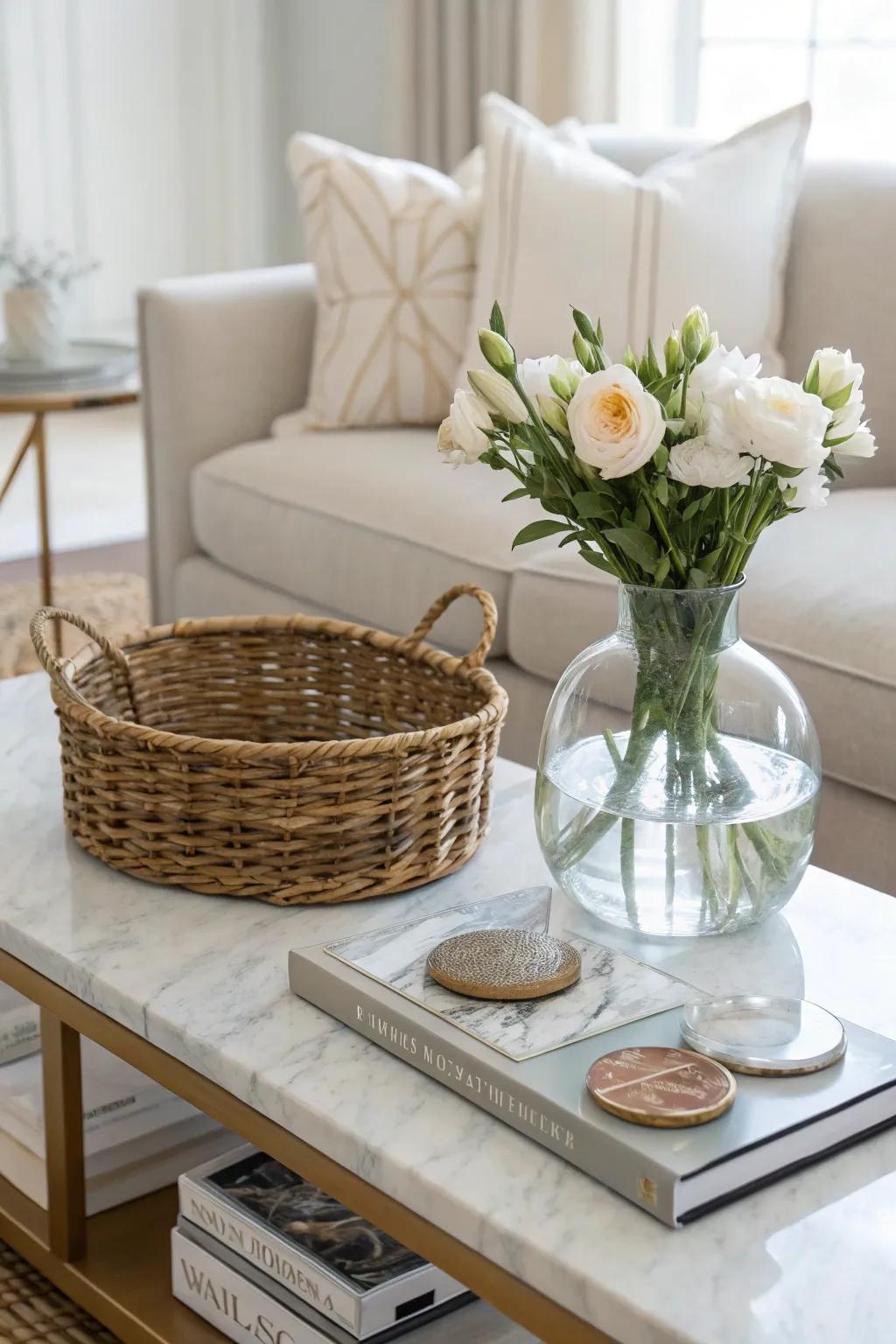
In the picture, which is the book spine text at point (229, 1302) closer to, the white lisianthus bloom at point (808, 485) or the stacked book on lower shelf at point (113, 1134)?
the stacked book on lower shelf at point (113, 1134)

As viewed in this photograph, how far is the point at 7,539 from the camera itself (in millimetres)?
3791

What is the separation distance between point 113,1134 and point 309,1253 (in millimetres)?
249

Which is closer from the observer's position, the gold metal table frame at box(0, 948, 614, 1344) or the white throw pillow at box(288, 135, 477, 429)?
the gold metal table frame at box(0, 948, 614, 1344)

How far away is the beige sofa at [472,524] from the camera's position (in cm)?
169

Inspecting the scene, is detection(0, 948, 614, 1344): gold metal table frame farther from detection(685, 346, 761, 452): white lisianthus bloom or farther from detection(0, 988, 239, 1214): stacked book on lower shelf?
detection(685, 346, 761, 452): white lisianthus bloom

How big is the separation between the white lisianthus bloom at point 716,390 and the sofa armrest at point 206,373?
1628mm

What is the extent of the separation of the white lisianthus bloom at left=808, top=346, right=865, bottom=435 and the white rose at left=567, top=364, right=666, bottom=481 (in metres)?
0.12

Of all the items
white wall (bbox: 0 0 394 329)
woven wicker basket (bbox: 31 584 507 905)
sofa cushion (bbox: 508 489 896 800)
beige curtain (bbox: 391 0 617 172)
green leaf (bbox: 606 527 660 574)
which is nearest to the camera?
green leaf (bbox: 606 527 660 574)

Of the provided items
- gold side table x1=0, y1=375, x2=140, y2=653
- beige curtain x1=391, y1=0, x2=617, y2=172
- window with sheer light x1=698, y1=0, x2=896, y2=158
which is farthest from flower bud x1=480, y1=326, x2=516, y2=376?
beige curtain x1=391, y1=0, x2=617, y2=172

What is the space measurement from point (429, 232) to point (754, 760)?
5.25 feet

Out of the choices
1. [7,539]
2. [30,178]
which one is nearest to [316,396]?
[7,539]

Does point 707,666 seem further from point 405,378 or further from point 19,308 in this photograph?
point 19,308

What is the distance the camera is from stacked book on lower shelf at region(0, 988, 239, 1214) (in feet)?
3.86

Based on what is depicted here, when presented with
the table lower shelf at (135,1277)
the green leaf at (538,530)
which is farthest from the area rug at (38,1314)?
the green leaf at (538,530)
